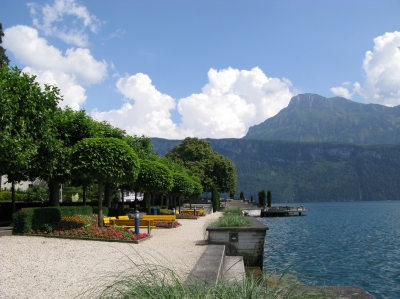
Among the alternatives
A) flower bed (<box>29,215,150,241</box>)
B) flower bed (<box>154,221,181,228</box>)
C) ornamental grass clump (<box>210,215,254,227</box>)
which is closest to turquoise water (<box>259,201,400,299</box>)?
ornamental grass clump (<box>210,215,254,227</box>)

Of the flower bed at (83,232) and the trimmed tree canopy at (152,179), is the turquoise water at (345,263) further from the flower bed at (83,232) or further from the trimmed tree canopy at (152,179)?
the trimmed tree canopy at (152,179)

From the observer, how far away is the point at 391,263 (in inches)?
609

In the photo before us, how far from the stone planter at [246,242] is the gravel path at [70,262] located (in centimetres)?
101

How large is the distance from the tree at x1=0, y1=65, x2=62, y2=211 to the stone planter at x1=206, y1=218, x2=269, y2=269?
720 centimetres

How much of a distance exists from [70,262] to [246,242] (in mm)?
5015

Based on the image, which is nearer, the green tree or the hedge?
the hedge

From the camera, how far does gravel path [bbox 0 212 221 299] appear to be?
6.62m

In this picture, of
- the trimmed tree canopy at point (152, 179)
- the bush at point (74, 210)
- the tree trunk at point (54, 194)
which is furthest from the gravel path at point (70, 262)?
the trimmed tree canopy at point (152, 179)

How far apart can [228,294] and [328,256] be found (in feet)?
48.2

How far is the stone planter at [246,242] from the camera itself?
11367 millimetres

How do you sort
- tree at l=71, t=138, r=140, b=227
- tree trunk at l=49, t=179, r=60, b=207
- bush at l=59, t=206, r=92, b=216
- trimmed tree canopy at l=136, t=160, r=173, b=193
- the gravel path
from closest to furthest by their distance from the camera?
the gravel path < tree at l=71, t=138, r=140, b=227 < bush at l=59, t=206, r=92, b=216 < tree trunk at l=49, t=179, r=60, b=207 < trimmed tree canopy at l=136, t=160, r=173, b=193

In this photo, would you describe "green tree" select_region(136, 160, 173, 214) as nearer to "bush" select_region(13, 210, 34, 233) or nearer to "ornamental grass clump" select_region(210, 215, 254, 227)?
"bush" select_region(13, 210, 34, 233)

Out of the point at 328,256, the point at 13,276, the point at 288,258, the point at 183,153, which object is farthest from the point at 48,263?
the point at 183,153

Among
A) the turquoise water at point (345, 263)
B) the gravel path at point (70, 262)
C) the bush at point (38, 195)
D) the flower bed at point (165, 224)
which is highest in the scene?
the bush at point (38, 195)
